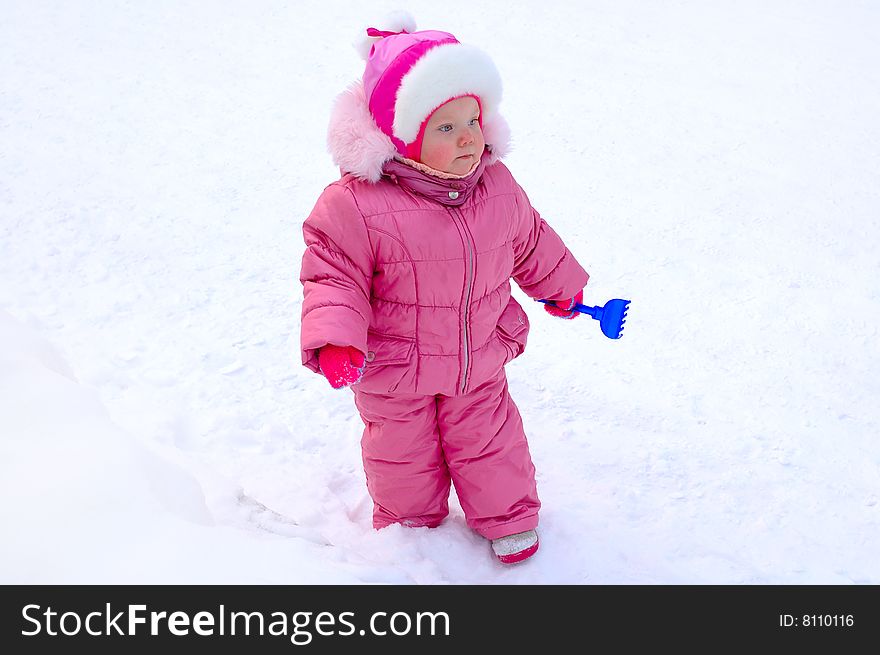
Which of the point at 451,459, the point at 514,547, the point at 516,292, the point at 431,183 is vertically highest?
the point at 431,183

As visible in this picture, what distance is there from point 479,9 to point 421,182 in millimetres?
3880

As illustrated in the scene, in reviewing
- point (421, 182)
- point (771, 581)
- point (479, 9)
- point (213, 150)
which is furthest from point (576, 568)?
point (479, 9)

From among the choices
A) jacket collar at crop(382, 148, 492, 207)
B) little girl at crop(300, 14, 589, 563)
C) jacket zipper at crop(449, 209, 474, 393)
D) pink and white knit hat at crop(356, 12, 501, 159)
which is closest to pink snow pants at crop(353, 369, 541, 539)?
little girl at crop(300, 14, 589, 563)

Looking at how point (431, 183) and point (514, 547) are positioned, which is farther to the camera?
point (514, 547)

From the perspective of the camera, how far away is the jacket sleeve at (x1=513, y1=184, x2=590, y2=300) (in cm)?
181

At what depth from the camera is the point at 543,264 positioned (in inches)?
72.7

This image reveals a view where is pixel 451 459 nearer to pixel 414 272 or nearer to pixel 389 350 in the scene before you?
pixel 389 350

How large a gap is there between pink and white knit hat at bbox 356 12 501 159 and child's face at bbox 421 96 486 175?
2cm

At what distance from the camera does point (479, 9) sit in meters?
5.03

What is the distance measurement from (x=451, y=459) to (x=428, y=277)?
0.50 m

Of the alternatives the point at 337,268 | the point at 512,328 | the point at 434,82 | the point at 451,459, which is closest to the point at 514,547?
the point at 451,459

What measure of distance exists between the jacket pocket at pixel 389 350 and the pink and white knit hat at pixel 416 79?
1.23ft

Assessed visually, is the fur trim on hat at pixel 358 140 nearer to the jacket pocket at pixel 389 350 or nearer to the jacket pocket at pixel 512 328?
the jacket pocket at pixel 389 350

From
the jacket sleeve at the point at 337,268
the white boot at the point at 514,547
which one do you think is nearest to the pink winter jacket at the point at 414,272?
the jacket sleeve at the point at 337,268
